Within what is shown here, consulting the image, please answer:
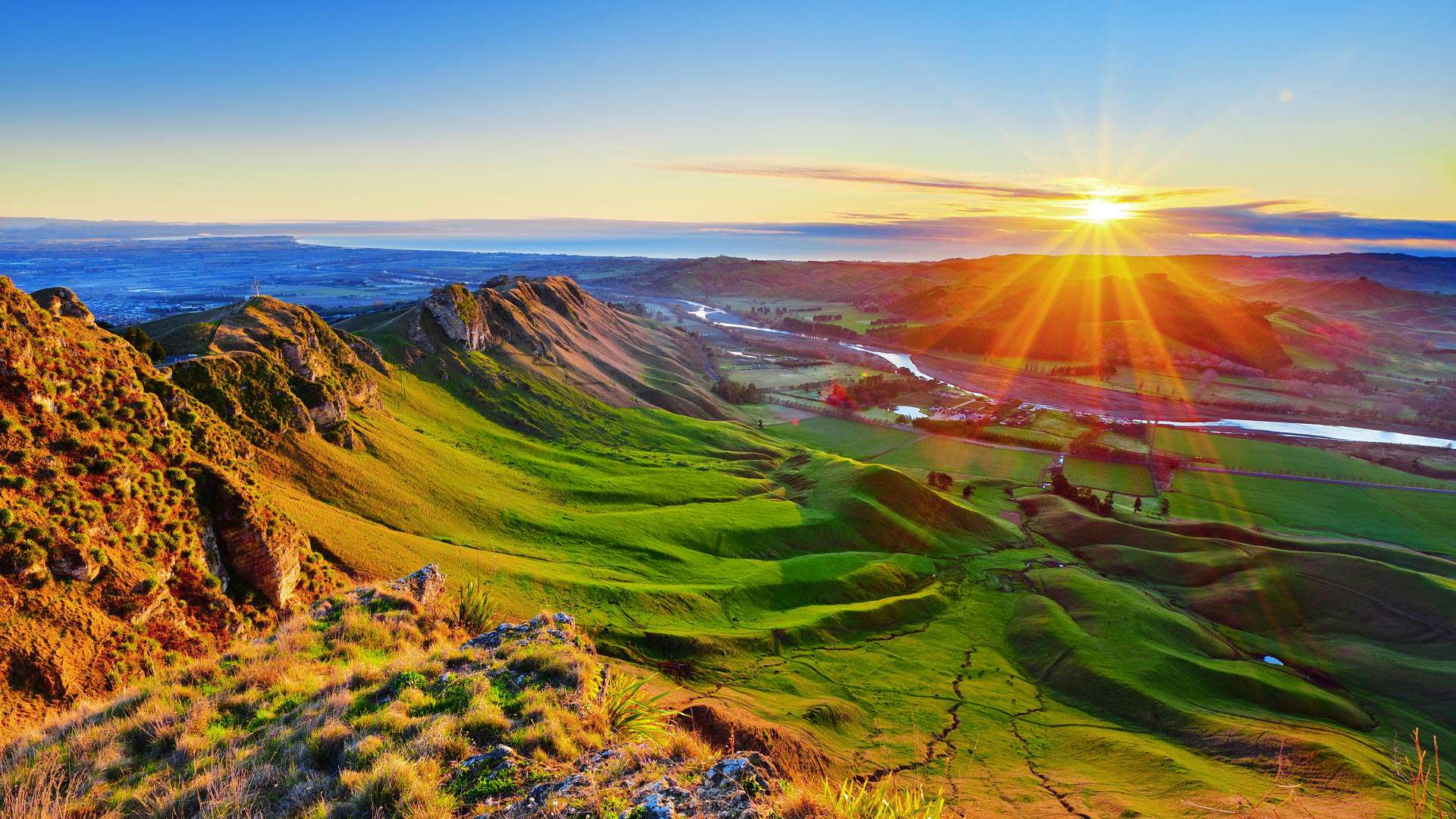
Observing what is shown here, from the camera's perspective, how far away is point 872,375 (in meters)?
182

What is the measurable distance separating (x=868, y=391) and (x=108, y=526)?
154408 mm

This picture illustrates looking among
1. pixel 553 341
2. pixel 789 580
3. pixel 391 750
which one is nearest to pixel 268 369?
pixel 789 580

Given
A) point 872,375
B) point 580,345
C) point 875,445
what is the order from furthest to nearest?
point 872,375 < point 580,345 < point 875,445

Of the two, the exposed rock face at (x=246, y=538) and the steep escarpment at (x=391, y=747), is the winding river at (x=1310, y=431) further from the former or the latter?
the steep escarpment at (x=391, y=747)

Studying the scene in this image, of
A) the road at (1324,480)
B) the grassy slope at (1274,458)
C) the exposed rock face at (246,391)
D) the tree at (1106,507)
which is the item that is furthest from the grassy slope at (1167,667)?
the grassy slope at (1274,458)

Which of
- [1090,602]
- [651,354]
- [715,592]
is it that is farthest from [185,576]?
[651,354]

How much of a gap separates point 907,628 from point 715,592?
57.6 ft

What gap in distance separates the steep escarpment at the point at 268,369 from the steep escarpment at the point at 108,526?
11843mm

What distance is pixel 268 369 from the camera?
47344mm

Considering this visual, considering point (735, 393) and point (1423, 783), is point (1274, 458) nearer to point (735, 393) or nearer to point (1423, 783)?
point (735, 393)

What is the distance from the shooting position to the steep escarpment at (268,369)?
42281mm

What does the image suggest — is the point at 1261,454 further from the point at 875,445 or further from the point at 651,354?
the point at 651,354

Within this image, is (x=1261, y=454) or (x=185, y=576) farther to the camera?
(x=1261, y=454)

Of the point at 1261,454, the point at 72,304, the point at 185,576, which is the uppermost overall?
the point at 72,304
